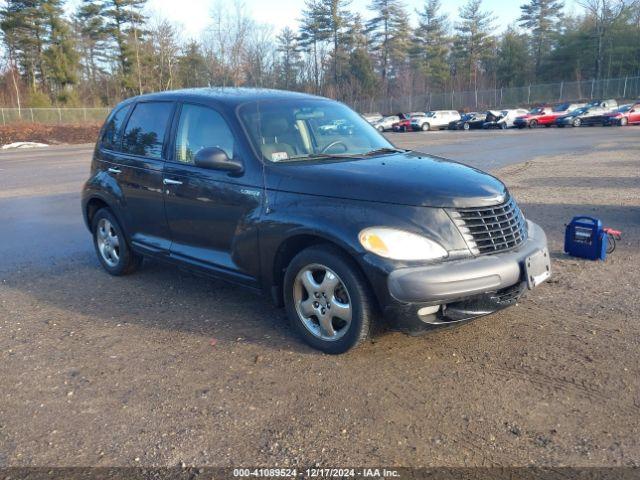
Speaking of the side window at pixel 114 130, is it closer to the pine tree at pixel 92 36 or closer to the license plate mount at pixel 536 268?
the license plate mount at pixel 536 268

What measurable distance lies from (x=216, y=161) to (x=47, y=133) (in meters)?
42.1

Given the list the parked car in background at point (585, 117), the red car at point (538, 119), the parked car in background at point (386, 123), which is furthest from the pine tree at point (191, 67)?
the parked car in background at point (585, 117)

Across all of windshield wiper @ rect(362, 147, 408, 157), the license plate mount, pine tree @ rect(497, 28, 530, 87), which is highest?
pine tree @ rect(497, 28, 530, 87)

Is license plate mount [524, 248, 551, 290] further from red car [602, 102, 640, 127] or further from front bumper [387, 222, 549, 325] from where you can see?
red car [602, 102, 640, 127]

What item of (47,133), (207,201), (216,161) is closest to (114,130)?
(207,201)

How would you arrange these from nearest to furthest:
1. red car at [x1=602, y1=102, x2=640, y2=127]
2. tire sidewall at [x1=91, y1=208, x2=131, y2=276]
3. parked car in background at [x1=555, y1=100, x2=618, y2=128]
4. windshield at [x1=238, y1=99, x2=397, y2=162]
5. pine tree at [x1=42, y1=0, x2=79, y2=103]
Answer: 1. windshield at [x1=238, y1=99, x2=397, y2=162]
2. tire sidewall at [x1=91, y1=208, x2=131, y2=276]
3. red car at [x1=602, y1=102, x2=640, y2=127]
4. parked car in background at [x1=555, y1=100, x2=618, y2=128]
5. pine tree at [x1=42, y1=0, x2=79, y2=103]

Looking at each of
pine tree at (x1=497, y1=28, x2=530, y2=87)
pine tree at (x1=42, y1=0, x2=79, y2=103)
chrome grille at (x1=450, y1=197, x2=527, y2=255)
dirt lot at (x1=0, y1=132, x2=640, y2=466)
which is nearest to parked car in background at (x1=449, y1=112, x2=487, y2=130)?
pine tree at (x1=497, y1=28, x2=530, y2=87)

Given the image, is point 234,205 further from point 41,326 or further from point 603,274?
point 603,274

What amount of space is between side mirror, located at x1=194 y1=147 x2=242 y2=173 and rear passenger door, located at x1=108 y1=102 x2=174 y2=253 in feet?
3.05

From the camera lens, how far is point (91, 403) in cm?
352

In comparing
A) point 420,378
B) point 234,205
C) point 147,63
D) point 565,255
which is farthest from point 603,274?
point 147,63

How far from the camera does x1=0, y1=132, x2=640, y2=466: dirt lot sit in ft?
9.87

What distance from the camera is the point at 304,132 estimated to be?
4805 millimetres

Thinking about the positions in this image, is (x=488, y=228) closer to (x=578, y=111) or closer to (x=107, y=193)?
(x=107, y=193)
